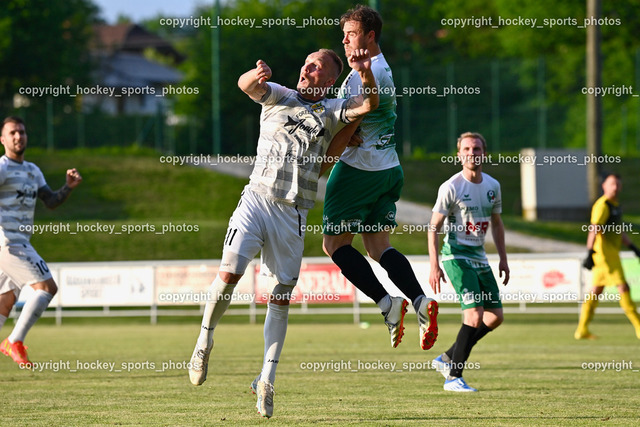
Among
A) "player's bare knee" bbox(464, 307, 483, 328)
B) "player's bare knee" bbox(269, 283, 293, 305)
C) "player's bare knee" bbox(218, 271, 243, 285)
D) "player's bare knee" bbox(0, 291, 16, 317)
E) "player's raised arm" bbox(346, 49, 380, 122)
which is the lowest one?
"player's bare knee" bbox(464, 307, 483, 328)

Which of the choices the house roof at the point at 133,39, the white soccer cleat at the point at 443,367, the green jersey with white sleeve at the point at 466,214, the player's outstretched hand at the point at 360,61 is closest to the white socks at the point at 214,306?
the player's outstretched hand at the point at 360,61

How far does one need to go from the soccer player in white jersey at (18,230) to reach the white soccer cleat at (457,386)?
13.1 ft

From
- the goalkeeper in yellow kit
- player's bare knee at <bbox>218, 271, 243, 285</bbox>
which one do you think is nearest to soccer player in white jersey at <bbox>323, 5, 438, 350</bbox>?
player's bare knee at <bbox>218, 271, 243, 285</bbox>

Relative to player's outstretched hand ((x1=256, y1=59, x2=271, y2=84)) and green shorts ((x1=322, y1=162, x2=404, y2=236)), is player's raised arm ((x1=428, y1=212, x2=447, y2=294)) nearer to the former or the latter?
green shorts ((x1=322, y1=162, x2=404, y2=236))

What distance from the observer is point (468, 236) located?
880cm

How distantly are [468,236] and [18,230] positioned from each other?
14.4 feet

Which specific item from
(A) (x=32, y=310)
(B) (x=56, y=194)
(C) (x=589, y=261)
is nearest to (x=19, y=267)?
(A) (x=32, y=310)

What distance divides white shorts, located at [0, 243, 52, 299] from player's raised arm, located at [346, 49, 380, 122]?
172 inches

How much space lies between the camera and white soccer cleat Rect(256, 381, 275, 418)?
253 inches

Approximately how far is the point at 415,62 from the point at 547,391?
48.1 m

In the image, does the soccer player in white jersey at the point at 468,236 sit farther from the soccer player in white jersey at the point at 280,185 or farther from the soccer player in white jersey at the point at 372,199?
the soccer player in white jersey at the point at 280,185

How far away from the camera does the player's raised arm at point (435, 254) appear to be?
27.1ft

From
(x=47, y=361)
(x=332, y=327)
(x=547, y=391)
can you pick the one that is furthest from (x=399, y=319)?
(x=332, y=327)

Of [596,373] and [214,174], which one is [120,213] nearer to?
[214,174]
